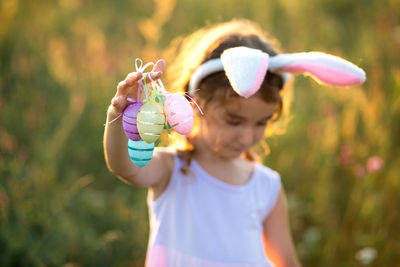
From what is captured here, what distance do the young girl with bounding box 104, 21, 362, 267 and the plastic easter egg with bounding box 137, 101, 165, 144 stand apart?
1.34 feet

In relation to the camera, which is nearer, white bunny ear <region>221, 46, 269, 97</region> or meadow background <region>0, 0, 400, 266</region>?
white bunny ear <region>221, 46, 269, 97</region>

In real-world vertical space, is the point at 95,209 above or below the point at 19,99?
below

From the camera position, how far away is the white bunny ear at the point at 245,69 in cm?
88

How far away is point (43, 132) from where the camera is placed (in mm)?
2295

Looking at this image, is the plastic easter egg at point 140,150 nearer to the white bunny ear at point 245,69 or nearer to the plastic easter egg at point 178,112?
the plastic easter egg at point 178,112

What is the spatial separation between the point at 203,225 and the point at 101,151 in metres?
1.26

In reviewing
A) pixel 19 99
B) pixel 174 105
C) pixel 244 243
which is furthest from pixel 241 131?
pixel 19 99

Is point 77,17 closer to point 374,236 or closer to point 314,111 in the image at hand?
point 314,111

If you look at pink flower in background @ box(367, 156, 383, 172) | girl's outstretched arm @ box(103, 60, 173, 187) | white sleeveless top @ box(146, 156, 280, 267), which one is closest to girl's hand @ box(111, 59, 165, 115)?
girl's outstretched arm @ box(103, 60, 173, 187)

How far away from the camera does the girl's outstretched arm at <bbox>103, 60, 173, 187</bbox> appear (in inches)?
32.5

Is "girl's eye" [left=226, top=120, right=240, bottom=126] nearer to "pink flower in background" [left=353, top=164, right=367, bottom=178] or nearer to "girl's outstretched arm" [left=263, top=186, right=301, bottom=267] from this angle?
"girl's outstretched arm" [left=263, top=186, right=301, bottom=267]

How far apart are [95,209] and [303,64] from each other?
143 cm

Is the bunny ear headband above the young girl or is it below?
above

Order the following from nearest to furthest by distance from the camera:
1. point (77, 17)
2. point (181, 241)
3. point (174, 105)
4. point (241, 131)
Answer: point (174, 105) < point (241, 131) < point (181, 241) < point (77, 17)
